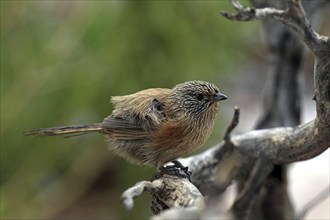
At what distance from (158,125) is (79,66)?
1826 mm

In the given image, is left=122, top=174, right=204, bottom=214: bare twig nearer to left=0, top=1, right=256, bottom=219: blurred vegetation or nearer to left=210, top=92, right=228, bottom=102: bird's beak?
left=210, top=92, right=228, bottom=102: bird's beak

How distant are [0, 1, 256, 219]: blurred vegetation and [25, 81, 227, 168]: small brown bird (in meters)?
1.42

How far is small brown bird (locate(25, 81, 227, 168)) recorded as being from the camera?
10.4ft

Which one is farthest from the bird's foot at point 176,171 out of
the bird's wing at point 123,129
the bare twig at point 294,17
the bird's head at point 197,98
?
the bare twig at point 294,17

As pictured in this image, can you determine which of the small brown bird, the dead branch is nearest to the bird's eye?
the small brown bird

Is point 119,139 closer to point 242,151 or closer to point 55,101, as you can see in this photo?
point 242,151

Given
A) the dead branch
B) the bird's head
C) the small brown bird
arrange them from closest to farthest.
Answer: the dead branch, the small brown bird, the bird's head

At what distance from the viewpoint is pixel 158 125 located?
3.20 meters

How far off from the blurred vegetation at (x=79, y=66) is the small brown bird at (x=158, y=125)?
142cm

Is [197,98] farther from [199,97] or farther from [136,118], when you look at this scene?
[136,118]

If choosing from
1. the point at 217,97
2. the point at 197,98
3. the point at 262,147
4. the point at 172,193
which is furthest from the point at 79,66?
the point at 172,193

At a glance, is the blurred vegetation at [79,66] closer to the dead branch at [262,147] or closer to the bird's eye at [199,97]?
the bird's eye at [199,97]

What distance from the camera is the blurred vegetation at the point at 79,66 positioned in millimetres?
4824

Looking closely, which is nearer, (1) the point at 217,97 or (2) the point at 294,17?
(2) the point at 294,17
